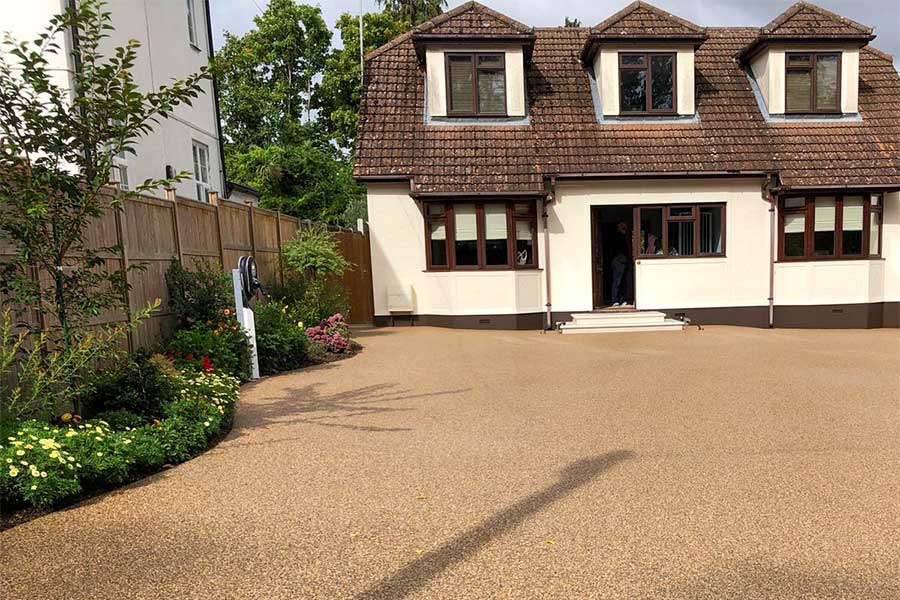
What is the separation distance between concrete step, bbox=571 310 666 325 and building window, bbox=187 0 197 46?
1063 centimetres

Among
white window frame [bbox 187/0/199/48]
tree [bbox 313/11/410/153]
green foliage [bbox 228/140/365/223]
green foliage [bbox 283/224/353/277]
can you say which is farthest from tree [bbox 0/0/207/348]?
tree [bbox 313/11/410/153]

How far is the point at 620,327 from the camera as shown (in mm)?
11859

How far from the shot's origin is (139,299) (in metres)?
6.67

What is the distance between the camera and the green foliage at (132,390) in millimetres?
4926

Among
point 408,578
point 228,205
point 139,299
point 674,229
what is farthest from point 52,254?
point 674,229

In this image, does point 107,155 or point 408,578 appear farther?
point 107,155

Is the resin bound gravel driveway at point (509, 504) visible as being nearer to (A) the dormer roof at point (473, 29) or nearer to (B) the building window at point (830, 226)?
(B) the building window at point (830, 226)

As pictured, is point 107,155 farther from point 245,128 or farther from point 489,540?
point 245,128

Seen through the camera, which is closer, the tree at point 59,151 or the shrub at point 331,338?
the tree at point 59,151

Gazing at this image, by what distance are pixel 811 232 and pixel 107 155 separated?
1332 centimetres

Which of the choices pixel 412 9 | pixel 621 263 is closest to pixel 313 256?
pixel 621 263

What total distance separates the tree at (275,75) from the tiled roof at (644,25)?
19.8m

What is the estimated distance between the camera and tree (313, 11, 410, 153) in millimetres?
28152

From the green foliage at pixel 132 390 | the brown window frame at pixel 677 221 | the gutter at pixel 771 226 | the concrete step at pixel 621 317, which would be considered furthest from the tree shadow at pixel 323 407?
Answer: the gutter at pixel 771 226
